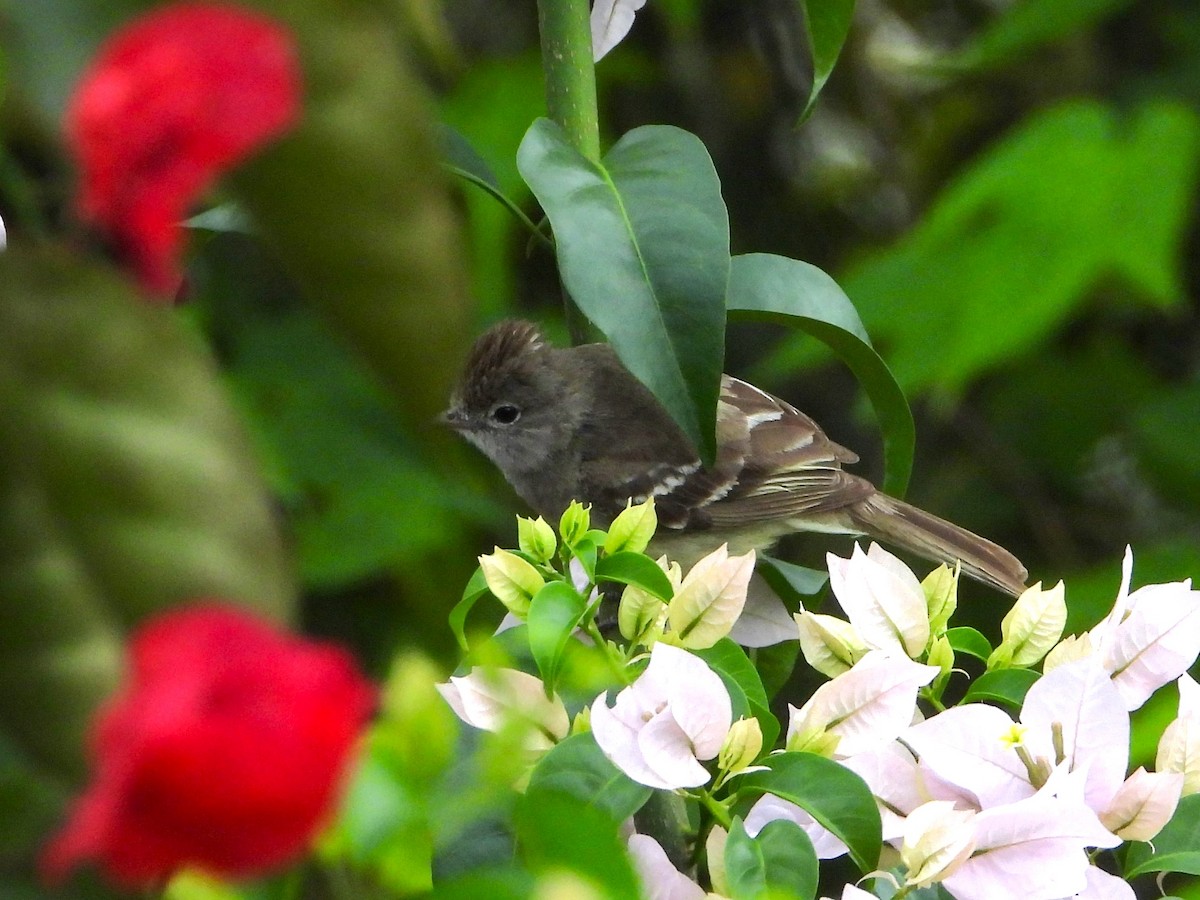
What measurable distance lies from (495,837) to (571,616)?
0.11m

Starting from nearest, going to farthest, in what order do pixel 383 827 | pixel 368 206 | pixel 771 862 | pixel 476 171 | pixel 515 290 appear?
pixel 368 206
pixel 383 827
pixel 771 862
pixel 476 171
pixel 515 290

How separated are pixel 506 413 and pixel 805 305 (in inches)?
54.5

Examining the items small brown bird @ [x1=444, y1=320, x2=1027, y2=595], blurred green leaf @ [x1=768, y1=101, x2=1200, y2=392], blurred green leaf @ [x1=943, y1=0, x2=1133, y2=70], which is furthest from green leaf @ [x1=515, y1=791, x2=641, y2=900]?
blurred green leaf @ [x1=943, y1=0, x2=1133, y2=70]

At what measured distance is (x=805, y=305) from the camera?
1.00 m

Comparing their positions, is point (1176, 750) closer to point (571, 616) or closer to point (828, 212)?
point (571, 616)

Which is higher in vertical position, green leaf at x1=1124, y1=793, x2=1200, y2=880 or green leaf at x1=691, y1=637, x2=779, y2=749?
green leaf at x1=691, y1=637, x2=779, y2=749

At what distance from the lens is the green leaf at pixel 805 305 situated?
1000 mm

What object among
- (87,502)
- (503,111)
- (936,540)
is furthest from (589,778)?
(503,111)

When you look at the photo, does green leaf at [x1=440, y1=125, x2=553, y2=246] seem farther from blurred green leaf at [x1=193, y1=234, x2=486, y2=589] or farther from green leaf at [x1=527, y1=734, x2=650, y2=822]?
blurred green leaf at [x1=193, y1=234, x2=486, y2=589]

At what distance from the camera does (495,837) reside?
0.67 m

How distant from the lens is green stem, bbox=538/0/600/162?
3.12 feet

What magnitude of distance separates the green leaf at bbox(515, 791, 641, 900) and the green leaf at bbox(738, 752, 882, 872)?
0.42 metres

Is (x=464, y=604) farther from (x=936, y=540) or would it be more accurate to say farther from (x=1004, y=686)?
(x=936, y=540)

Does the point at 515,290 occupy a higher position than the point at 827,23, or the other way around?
the point at 827,23
